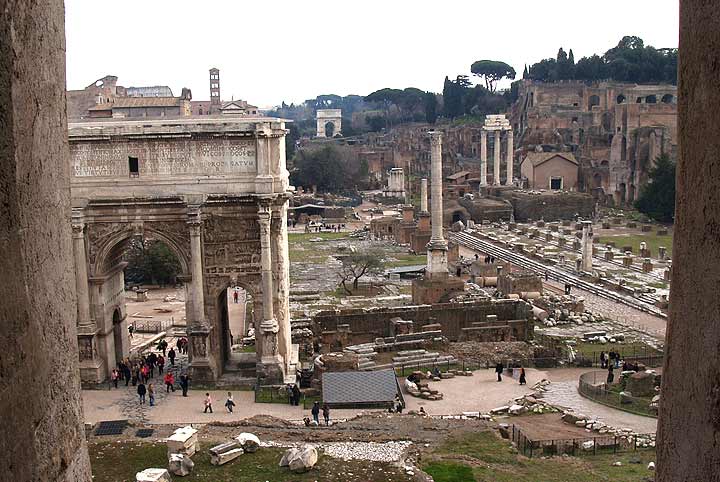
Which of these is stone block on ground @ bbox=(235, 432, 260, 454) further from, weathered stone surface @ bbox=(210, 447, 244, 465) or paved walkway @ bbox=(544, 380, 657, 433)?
paved walkway @ bbox=(544, 380, 657, 433)

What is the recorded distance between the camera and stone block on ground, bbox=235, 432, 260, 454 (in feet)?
47.1

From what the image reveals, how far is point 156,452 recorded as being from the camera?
565 inches

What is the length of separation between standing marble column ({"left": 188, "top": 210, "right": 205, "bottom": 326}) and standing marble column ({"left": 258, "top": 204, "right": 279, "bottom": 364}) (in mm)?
1519

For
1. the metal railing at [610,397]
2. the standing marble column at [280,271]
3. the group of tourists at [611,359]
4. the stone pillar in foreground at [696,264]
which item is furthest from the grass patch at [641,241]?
the stone pillar in foreground at [696,264]

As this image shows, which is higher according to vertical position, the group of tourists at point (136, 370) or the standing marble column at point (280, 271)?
the standing marble column at point (280, 271)

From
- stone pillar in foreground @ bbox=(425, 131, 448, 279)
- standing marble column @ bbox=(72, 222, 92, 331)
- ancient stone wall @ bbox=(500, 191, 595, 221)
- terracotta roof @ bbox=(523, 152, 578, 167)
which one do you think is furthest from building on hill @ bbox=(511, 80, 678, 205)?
standing marble column @ bbox=(72, 222, 92, 331)

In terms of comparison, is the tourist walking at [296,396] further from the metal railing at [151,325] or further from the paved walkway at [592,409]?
the metal railing at [151,325]

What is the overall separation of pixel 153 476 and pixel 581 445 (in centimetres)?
805

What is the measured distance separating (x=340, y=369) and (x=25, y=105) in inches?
722

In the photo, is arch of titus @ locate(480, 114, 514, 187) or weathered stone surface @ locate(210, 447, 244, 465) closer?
weathered stone surface @ locate(210, 447, 244, 465)

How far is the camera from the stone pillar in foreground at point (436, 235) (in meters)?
33.2

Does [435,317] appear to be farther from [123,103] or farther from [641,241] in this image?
[123,103]

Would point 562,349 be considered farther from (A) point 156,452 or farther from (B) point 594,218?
(B) point 594,218

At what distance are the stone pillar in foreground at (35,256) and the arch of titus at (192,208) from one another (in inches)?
659
